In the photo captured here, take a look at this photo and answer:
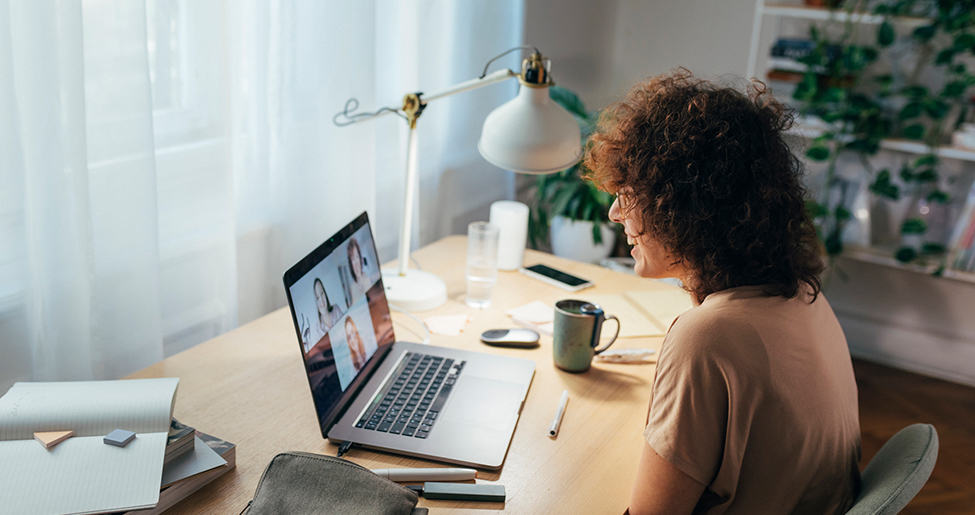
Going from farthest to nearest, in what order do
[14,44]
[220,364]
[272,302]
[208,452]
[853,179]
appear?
[853,179]
[272,302]
[220,364]
[14,44]
[208,452]

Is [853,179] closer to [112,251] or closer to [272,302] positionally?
[272,302]

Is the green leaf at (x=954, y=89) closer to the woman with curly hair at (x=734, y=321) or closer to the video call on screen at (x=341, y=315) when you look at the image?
the woman with curly hair at (x=734, y=321)

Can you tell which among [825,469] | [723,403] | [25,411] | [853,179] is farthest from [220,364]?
[853,179]

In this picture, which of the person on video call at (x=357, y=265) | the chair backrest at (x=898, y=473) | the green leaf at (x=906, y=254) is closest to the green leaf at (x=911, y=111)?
the green leaf at (x=906, y=254)

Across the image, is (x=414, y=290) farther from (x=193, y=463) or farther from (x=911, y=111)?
(x=911, y=111)

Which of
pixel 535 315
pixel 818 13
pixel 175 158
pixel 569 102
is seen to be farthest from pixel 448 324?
pixel 818 13

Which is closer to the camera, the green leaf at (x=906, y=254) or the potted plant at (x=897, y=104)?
the potted plant at (x=897, y=104)

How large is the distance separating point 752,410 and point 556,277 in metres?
0.94

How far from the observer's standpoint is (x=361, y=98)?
2098 mm

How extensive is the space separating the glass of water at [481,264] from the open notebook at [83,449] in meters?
0.79

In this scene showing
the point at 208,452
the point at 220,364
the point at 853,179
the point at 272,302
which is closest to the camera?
the point at 208,452

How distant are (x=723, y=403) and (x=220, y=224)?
1.18 meters

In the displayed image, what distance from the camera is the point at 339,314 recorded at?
127 cm

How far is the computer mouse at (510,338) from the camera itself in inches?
60.5
